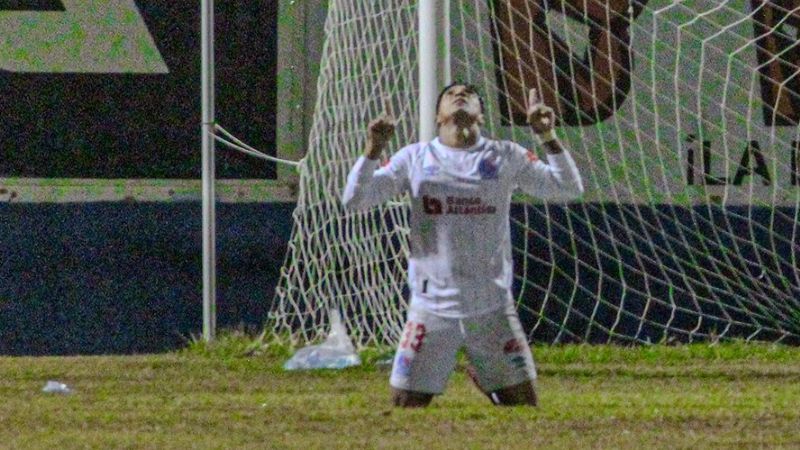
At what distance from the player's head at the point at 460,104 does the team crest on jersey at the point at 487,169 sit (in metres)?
0.17

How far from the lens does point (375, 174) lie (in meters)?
7.43

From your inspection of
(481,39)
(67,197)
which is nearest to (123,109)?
(67,197)

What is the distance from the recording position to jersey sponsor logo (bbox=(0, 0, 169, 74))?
464 inches

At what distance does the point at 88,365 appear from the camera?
33.7 ft

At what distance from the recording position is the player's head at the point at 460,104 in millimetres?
7371

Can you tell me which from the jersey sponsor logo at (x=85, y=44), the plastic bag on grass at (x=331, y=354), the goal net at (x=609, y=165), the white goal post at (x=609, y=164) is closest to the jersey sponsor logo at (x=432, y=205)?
the plastic bag on grass at (x=331, y=354)

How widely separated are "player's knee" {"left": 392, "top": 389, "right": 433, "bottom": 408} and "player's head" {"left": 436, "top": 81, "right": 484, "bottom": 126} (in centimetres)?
103

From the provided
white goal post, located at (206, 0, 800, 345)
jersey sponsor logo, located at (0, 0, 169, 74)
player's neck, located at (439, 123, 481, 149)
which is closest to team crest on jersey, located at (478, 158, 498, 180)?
player's neck, located at (439, 123, 481, 149)

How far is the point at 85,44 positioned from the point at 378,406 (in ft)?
16.2

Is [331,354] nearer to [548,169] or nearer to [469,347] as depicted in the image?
[469,347]

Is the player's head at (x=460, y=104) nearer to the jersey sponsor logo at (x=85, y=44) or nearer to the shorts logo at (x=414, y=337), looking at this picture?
the shorts logo at (x=414, y=337)

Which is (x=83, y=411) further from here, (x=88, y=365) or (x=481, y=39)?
(x=481, y=39)

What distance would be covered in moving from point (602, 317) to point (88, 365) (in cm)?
319

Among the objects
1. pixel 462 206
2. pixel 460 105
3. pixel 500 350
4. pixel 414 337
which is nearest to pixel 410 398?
pixel 414 337
